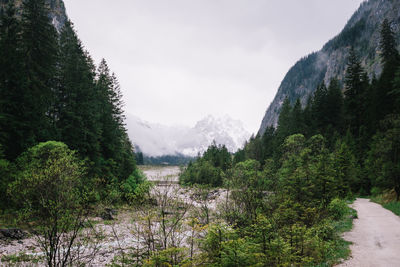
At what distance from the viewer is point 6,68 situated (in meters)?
23.8

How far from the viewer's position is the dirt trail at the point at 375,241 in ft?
26.5

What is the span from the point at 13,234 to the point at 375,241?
2408 cm

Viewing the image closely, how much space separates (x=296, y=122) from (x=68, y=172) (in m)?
53.6

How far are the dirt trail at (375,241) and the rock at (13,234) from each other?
21.7m

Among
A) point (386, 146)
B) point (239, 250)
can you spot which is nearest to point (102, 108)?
point (239, 250)

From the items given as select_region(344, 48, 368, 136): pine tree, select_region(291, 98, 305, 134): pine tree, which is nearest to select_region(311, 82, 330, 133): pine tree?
select_region(291, 98, 305, 134): pine tree

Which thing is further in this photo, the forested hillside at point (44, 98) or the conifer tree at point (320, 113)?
the conifer tree at point (320, 113)

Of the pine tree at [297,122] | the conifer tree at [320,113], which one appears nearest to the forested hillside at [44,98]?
the pine tree at [297,122]

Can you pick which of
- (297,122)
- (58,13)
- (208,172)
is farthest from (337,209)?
(58,13)

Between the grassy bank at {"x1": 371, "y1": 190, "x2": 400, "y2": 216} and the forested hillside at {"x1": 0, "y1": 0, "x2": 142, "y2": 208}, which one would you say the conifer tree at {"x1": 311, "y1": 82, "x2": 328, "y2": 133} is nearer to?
the grassy bank at {"x1": 371, "y1": 190, "x2": 400, "y2": 216}

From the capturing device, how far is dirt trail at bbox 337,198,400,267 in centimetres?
809

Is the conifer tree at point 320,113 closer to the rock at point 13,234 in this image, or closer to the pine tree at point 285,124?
the pine tree at point 285,124

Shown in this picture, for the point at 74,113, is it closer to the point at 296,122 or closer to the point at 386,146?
the point at 386,146

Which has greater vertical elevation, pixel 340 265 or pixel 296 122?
pixel 296 122
